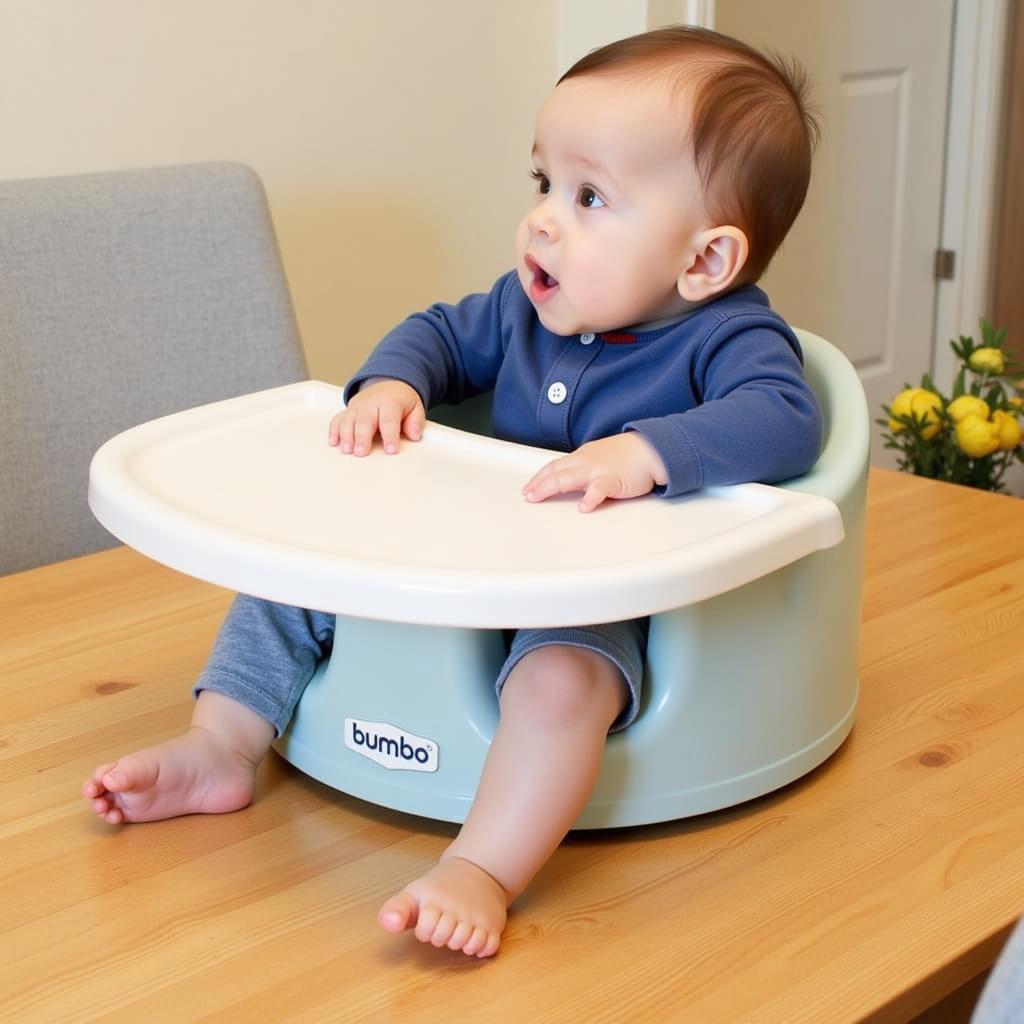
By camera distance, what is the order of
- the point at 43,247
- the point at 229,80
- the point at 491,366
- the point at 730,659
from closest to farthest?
the point at 730,659 < the point at 491,366 < the point at 43,247 < the point at 229,80

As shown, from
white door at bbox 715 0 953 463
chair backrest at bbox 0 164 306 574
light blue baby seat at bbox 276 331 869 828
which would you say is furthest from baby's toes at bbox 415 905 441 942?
white door at bbox 715 0 953 463

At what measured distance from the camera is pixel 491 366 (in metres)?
1.04

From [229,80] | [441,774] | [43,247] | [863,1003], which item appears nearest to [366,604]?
[441,774]

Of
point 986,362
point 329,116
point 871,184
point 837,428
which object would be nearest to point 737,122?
point 837,428

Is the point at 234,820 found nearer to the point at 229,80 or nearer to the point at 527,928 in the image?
the point at 527,928

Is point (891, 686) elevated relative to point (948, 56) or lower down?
lower down

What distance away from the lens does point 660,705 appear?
0.74 metres

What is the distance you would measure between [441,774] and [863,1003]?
0.82 feet

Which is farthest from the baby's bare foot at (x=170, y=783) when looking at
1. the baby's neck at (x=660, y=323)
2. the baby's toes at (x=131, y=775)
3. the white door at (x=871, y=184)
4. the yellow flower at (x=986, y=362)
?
the white door at (x=871, y=184)

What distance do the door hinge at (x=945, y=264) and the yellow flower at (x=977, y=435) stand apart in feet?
5.22

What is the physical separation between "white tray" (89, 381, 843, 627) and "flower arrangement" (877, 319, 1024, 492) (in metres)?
0.77

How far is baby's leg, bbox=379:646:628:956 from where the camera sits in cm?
64

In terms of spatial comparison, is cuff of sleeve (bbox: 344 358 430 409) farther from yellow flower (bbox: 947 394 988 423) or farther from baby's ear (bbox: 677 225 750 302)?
yellow flower (bbox: 947 394 988 423)

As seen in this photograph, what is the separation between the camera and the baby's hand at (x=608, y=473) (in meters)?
0.75
